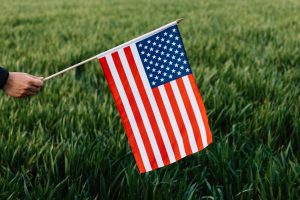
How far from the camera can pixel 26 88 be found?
1637 millimetres

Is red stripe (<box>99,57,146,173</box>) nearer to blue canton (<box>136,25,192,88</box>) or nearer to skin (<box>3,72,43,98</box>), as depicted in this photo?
blue canton (<box>136,25,192,88</box>)

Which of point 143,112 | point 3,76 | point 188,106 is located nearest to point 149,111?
point 143,112

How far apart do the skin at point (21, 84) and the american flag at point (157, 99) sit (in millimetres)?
307

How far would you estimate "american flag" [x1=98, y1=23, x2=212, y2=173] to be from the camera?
1524 mm

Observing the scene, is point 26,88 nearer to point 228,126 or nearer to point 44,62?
point 228,126

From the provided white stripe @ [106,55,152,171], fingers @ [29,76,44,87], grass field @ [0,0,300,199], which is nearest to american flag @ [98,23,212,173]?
white stripe @ [106,55,152,171]

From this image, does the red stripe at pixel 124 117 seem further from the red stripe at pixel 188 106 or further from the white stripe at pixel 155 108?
the red stripe at pixel 188 106

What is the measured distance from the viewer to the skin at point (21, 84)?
1638 millimetres

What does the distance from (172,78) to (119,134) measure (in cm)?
57

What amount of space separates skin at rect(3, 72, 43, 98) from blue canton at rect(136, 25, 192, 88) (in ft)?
1.42

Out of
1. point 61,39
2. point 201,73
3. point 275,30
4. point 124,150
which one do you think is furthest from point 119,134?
point 275,30

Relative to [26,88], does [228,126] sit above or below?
below

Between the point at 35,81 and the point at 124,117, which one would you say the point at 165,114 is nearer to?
the point at 124,117

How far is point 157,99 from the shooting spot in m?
1.55
